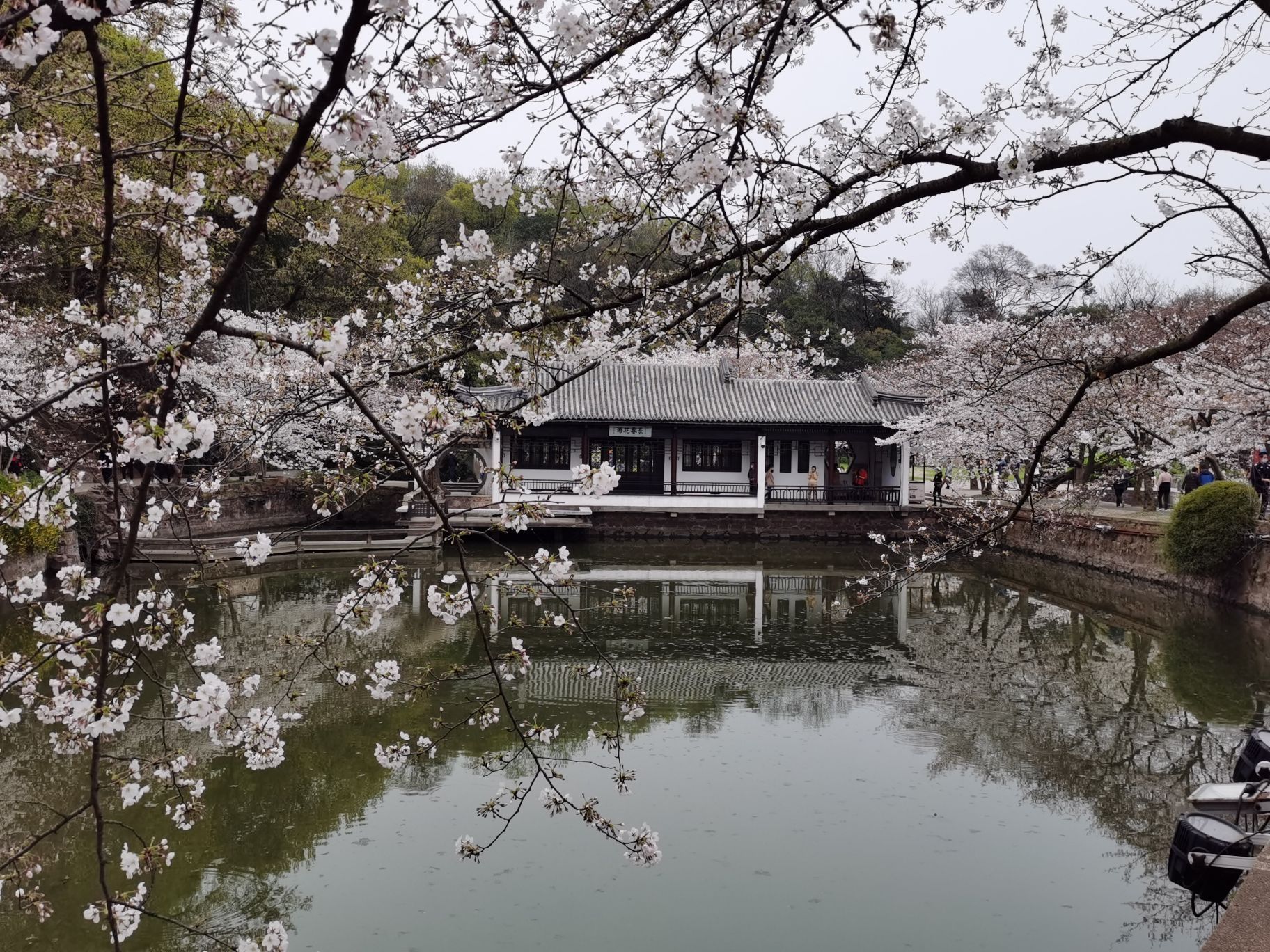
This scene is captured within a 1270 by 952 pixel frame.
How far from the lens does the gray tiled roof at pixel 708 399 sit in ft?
76.5

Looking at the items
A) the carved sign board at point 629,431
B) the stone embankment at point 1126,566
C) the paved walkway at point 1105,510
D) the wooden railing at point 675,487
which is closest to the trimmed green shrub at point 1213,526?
the stone embankment at point 1126,566

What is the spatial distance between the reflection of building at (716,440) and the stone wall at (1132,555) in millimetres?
4376

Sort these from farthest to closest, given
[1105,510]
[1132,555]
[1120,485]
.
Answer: [1120,485]
[1105,510]
[1132,555]

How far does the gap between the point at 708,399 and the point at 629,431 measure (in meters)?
2.35

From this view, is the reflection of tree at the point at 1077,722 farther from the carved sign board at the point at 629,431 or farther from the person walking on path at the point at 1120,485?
the carved sign board at the point at 629,431

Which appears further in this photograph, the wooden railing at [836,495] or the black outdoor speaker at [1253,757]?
the wooden railing at [836,495]

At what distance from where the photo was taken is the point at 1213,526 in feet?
44.6

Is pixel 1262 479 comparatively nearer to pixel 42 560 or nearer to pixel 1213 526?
pixel 1213 526

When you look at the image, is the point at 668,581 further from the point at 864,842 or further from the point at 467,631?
the point at 864,842

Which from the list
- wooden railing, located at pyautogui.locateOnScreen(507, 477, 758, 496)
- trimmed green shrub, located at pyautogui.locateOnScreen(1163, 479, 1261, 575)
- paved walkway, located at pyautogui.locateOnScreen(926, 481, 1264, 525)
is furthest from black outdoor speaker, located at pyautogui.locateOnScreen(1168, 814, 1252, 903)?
wooden railing, located at pyautogui.locateOnScreen(507, 477, 758, 496)

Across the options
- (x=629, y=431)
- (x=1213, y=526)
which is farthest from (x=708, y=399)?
(x=1213, y=526)

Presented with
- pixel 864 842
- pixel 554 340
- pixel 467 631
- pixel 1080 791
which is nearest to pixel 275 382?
pixel 554 340

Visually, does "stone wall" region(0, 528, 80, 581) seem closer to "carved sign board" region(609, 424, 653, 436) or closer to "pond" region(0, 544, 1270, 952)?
"pond" region(0, 544, 1270, 952)

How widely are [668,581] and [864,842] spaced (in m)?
10.4
